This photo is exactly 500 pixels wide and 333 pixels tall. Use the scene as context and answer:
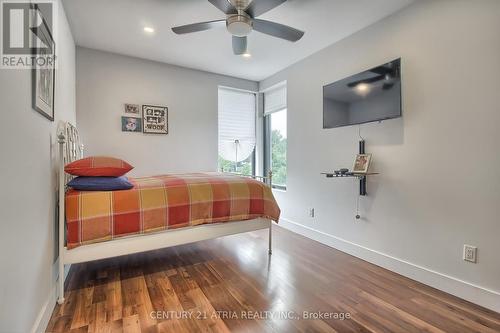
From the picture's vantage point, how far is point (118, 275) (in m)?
2.28

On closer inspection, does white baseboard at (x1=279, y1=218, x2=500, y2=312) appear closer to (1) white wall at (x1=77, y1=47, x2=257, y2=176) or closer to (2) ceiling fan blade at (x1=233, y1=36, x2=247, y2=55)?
(1) white wall at (x1=77, y1=47, x2=257, y2=176)

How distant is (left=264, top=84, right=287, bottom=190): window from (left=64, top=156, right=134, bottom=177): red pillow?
2591mm

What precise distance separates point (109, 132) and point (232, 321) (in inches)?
113

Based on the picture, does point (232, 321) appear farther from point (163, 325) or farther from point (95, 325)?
point (95, 325)

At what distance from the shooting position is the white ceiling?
2.28 metres

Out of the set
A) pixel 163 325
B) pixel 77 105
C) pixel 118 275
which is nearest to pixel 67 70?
pixel 77 105

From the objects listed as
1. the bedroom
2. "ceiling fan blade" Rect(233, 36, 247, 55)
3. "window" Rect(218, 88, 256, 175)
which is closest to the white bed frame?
the bedroom

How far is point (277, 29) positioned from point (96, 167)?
186cm

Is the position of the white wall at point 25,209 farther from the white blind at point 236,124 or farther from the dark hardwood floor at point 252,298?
the white blind at point 236,124

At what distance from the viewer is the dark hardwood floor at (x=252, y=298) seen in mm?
1598

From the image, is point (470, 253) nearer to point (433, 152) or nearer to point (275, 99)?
point (433, 152)

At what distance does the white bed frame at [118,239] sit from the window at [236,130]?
1.91 m

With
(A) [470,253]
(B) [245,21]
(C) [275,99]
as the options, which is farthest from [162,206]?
(C) [275,99]

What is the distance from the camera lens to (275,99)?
14.0 ft
